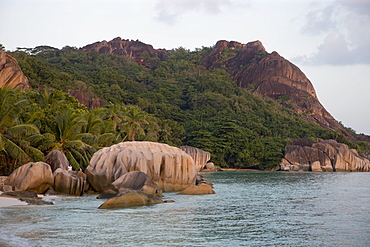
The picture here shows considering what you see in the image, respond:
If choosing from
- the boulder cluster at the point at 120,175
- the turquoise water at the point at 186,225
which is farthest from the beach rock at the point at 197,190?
the turquoise water at the point at 186,225

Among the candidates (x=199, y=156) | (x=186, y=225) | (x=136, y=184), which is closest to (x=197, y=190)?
(x=136, y=184)

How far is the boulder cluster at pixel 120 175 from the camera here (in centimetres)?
2245

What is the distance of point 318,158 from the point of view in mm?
75250

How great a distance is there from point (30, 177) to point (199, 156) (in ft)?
152

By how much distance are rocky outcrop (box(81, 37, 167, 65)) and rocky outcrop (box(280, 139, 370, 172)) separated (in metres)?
109

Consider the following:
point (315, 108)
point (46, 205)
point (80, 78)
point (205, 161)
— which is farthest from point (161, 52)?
point (46, 205)

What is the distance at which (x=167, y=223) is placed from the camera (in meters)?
14.8

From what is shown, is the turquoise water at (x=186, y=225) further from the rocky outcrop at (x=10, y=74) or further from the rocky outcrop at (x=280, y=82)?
the rocky outcrop at (x=280, y=82)

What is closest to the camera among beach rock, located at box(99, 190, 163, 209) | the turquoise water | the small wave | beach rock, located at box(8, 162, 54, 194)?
the small wave

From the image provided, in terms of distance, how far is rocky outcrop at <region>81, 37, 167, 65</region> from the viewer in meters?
179

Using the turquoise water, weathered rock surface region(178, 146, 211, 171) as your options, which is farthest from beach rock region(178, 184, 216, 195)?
weathered rock surface region(178, 146, 211, 171)

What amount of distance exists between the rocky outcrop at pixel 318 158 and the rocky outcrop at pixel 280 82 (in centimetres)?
3645

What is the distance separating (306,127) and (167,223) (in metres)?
90.3

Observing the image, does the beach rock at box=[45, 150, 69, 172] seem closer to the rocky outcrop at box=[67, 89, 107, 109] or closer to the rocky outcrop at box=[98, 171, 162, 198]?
the rocky outcrop at box=[98, 171, 162, 198]
